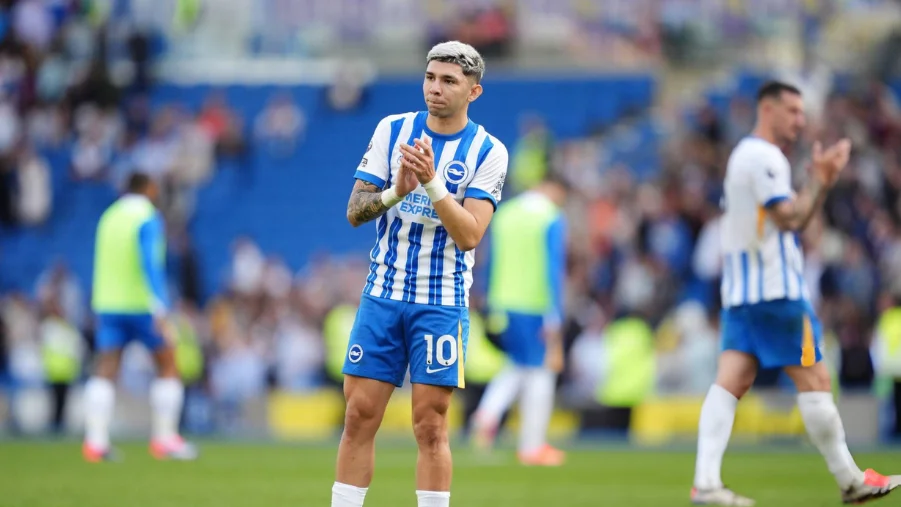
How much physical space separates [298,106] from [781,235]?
2094 cm

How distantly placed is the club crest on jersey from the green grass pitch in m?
3.12

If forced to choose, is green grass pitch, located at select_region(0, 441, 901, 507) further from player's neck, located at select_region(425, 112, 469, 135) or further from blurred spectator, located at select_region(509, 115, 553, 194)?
blurred spectator, located at select_region(509, 115, 553, 194)

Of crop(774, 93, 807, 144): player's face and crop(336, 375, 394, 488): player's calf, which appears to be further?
crop(774, 93, 807, 144): player's face

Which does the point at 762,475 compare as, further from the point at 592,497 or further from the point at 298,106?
the point at 298,106

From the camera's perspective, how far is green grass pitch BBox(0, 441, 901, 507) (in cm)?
1007

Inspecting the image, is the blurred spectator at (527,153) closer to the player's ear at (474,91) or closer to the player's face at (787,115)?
the player's face at (787,115)

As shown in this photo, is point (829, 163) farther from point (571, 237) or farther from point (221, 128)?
point (221, 128)

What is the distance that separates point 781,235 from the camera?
360 inches

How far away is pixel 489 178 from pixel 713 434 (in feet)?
8.95

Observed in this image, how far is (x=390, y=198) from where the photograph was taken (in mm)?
7047

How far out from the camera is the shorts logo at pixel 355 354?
729 centimetres

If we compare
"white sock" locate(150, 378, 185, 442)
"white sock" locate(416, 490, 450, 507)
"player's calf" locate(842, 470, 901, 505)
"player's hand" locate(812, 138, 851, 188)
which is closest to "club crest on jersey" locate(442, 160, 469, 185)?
"white sock" locate(416, 490, 450, 507)

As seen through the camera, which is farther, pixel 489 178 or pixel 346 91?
pixel 346 91

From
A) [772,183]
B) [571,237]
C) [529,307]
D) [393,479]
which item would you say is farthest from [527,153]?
[772,183]
